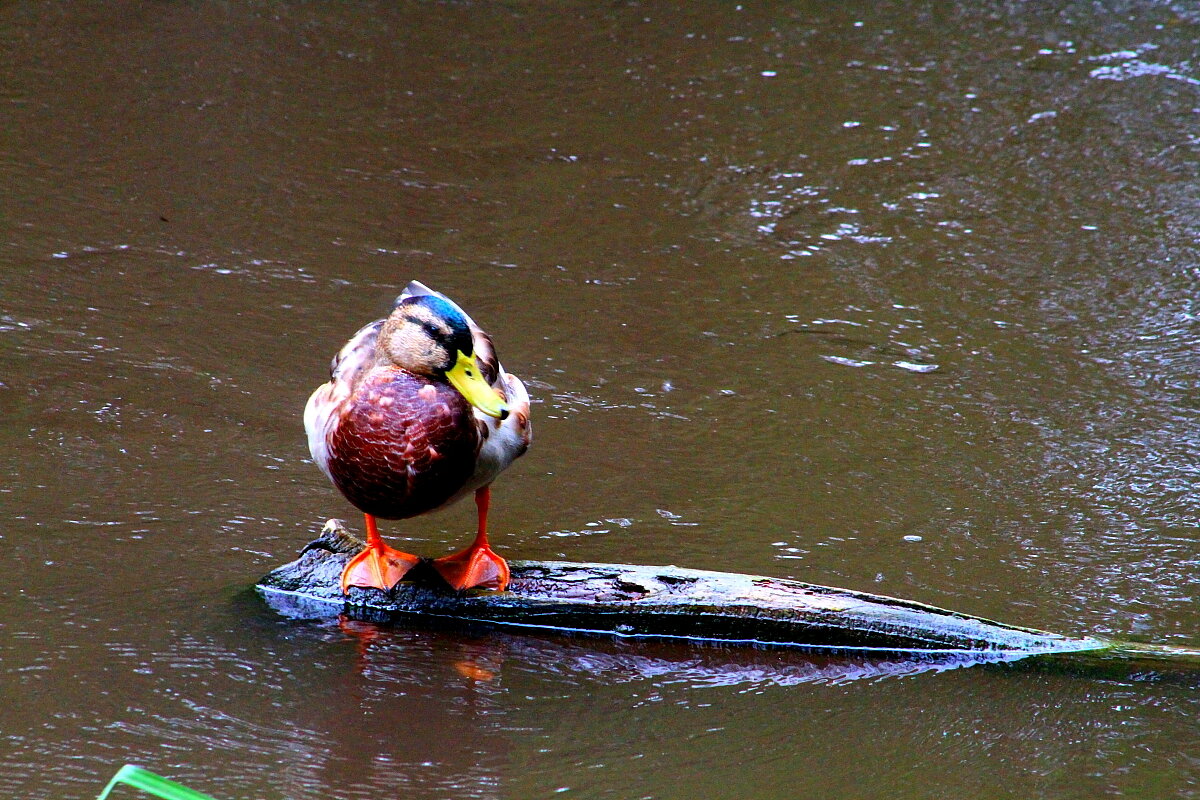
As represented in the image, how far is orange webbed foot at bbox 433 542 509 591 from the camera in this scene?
314 centimetres

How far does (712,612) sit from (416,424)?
2.73 feet

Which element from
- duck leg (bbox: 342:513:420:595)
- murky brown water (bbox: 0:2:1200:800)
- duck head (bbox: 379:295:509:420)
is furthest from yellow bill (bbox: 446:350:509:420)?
murky brown water (bbox: 0:2:1200:800)

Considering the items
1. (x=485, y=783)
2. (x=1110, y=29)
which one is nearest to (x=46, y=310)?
(x=485, y=783)

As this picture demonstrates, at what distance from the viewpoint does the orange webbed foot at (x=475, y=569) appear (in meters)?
3.14

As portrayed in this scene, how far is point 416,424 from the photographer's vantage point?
2.91m

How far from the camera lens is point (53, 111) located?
236 inches

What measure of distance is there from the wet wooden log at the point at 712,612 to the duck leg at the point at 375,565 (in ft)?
0.08

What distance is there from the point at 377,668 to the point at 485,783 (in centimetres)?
52

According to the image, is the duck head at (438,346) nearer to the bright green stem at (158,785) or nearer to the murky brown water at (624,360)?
the murky brown water at (624,360)

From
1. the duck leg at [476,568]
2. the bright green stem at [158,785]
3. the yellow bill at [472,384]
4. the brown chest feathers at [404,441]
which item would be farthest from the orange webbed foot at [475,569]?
the bright green stem at [158,785]

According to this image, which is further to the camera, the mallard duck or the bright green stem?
the mallard duck

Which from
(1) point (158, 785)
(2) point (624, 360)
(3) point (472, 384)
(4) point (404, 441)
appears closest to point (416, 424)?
(4) point (404, 441)

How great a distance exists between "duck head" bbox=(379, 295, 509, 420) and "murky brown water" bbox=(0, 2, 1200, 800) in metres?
Result: 0.63

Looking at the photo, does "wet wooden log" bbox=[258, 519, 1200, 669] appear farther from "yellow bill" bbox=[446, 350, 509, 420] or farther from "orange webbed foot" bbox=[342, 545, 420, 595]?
"yellow bill" bbox=[446, 350, 509, 420]
